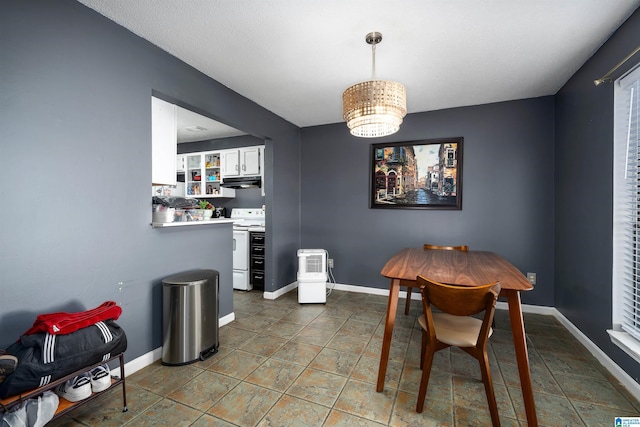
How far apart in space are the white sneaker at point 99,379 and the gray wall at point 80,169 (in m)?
0.38

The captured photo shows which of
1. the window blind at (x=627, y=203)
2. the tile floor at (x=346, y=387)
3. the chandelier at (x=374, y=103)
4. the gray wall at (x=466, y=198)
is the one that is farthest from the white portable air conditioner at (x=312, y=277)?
the window blind at (x=627, y=203)

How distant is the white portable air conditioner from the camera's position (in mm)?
3438

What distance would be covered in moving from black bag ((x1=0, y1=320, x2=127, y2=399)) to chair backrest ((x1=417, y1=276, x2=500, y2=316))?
1.81 meters

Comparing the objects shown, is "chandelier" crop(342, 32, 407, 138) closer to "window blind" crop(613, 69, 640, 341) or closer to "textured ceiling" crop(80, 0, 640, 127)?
"textured ceiling" crop(80, 0, 640, 127)

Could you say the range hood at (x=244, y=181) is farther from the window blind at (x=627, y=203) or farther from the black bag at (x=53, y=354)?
the window blind at (x=627, y=203)

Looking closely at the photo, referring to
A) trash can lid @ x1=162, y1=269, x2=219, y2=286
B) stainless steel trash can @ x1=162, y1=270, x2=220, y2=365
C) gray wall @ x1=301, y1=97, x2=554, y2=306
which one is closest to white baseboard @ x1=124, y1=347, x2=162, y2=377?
stainless steel trash can @ x1=162, y1=270, x2=220, y2=365

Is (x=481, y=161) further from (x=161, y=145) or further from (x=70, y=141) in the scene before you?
(x=70, y=141)

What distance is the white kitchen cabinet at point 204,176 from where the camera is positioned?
474cm

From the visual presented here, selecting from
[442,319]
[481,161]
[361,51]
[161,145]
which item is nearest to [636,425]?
[442,319]

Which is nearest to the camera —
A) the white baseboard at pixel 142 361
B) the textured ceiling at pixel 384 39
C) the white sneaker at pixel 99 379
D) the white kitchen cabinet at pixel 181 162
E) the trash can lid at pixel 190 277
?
the white sneaker at pixel 99 379

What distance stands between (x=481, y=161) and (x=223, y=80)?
307 cm

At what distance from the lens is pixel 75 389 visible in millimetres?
1467

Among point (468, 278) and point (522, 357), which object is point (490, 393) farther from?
point (468, 278)

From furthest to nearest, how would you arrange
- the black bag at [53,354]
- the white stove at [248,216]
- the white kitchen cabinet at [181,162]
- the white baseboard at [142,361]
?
the white kitchen cabinet at [181,162] → the white stove at [248,216] → the white baseboard at [142,361] → the black bag at [53,354]
